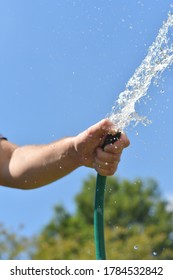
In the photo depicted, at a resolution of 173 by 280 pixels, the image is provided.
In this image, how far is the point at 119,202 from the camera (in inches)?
909

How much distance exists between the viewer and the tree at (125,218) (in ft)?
58.5

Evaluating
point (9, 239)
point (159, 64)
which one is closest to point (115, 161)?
point (159, 64)

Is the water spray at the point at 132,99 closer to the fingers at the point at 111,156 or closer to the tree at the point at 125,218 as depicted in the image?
the fingers at the point at 111,156

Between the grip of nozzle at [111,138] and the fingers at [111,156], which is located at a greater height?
the grip of nozzle at [111,138]

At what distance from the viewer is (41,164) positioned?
9.89 ft

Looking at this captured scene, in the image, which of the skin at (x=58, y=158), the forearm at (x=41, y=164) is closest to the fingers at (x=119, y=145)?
the skin at (x=58, y=158)

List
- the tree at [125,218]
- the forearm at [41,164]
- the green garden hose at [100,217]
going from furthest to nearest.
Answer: the tree at [125,218], the forearm at [41,164], the green garden hose at [100,217]

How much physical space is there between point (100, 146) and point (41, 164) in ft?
1.58

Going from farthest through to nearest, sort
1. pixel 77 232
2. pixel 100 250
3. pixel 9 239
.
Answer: pixel 77 232, pixel 9 239, pixel 100 250

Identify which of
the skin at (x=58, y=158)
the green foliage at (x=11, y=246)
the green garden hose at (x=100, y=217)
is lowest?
the green garden hose at (x=100, y=217)

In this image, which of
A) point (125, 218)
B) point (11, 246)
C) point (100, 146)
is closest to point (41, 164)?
point (100, 146)
